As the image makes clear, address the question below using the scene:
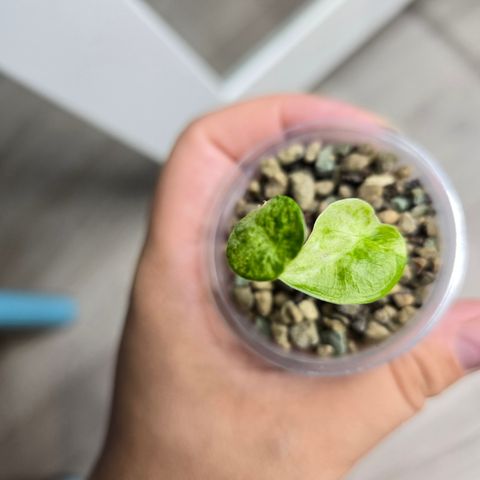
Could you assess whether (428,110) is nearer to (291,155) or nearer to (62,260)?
(291,155)

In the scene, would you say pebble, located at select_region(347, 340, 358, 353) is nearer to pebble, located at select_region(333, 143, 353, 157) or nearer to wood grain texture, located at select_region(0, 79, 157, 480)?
pebble, located at select_region(333, 143, 353, 157)

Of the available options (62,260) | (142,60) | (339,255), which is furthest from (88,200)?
(339,255)

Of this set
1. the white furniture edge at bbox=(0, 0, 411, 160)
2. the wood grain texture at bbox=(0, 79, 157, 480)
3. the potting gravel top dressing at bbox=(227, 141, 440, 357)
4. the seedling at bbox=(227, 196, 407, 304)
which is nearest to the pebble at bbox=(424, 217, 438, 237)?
the potting gravel top dressing at bbox=(227, 141, 440, 357)

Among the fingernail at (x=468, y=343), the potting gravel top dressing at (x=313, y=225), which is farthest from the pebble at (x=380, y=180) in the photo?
the fingernail at (x=468, y=343)

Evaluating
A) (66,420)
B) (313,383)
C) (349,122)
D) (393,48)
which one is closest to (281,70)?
(393,48)

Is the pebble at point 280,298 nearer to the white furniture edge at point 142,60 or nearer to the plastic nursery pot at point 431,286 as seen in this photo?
the plastic nursery pot at point 431,286

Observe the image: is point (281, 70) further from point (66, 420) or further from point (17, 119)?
point (66, 420)

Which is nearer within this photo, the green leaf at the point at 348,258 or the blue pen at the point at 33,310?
the green leaf at the point at 348,258
